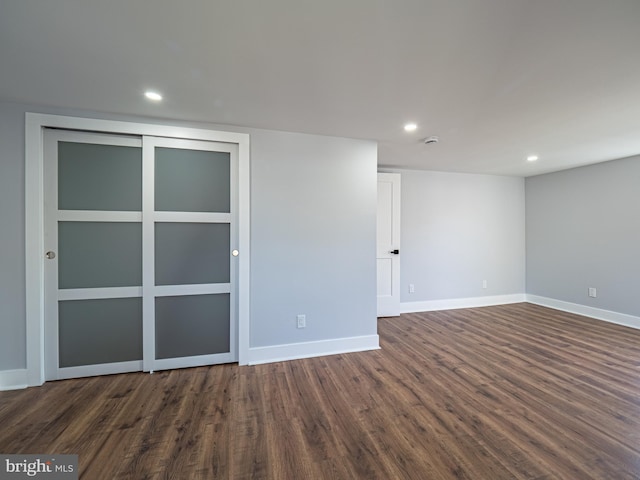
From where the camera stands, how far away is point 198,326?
2.46 m

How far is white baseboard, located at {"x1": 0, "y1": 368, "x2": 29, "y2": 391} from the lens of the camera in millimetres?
2070

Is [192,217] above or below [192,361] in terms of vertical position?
above

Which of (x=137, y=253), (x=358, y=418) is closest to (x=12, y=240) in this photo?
(x=137, y=253)

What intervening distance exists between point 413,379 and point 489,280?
10.8 feet

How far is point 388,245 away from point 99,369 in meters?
3.65

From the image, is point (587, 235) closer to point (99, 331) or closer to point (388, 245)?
point (388, 245)

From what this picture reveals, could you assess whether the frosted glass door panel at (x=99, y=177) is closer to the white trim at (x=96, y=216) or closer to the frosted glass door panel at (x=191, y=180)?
the white trim at (x=96, y=216)

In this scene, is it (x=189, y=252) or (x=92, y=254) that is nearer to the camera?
(x=92, y=254)

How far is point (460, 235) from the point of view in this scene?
176 inches

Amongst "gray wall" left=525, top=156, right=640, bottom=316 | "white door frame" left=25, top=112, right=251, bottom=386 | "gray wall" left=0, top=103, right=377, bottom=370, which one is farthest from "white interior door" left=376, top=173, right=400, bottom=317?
"white door frame" left=25, top=112, right=251, bottom=386

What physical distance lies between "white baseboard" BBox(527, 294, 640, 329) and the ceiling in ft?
8.72

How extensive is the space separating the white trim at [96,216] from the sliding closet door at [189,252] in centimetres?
12
